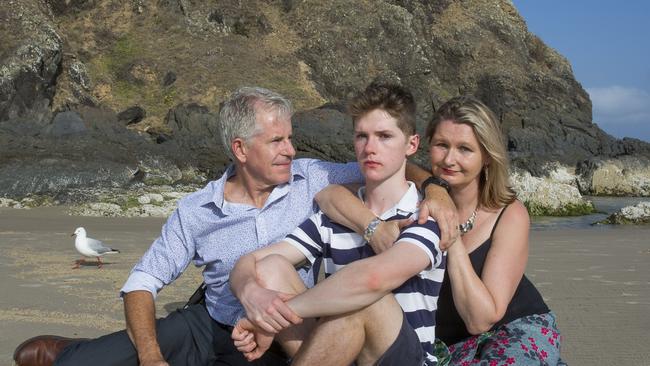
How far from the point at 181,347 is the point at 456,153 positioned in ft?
5.33

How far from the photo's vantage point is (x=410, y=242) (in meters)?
3.38

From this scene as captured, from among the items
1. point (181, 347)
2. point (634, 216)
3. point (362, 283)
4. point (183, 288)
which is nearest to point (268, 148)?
point (181, 347)

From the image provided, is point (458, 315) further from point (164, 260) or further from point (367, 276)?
point (164, 260)

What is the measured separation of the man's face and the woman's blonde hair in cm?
74

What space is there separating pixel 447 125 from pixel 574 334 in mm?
2967

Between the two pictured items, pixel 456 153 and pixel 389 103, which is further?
pixel 456 153

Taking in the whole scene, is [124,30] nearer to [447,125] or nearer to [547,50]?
[547,50]

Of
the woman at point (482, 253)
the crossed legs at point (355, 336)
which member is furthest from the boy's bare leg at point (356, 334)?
the woman at point (482, 253)

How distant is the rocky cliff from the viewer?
26141 mm

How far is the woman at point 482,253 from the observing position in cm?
368

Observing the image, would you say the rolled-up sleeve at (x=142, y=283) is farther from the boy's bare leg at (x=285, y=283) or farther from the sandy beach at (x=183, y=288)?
the sandy beach at (x=183, y=288)

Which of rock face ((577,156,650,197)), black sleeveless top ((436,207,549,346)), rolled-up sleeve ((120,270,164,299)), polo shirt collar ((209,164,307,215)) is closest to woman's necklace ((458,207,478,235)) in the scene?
black sleeveless top ((436,207,549,346))

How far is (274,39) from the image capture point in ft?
156

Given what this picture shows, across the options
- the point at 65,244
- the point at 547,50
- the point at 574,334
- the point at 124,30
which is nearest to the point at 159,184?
the point at 65,244
